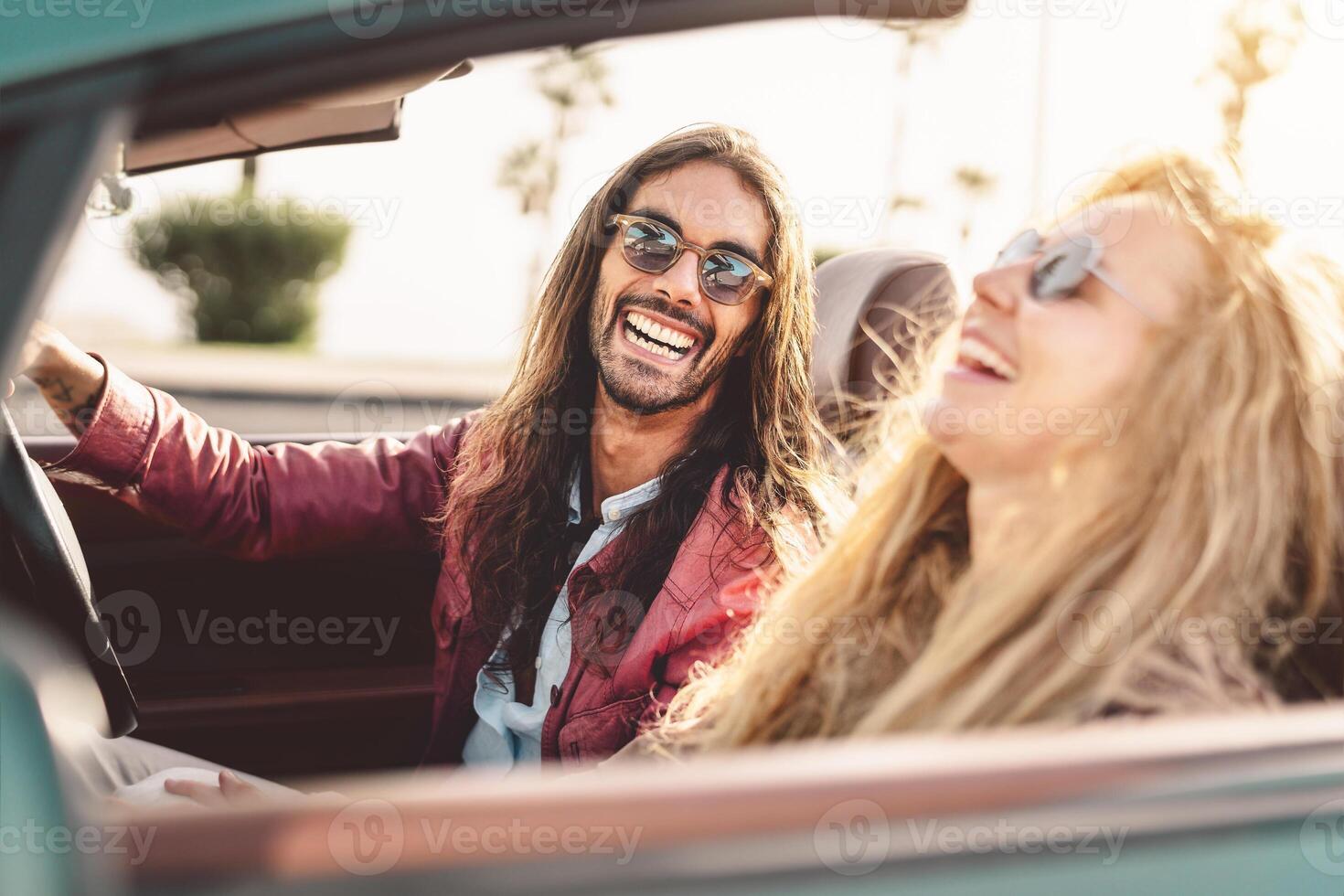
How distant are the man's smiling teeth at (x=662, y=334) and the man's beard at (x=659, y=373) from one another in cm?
2

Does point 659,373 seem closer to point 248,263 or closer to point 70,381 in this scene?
point 70,381

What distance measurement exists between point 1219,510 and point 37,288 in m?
1.17

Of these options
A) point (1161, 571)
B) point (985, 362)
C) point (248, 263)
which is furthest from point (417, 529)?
point (248, 263)

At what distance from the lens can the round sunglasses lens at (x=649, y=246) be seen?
216 centimetres

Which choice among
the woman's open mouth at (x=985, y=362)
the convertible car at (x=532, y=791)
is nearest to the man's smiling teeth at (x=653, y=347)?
the woman's open mouth at (x=985, y=362)

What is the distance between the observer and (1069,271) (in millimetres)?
1422

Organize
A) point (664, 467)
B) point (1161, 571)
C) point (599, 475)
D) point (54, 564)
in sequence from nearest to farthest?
point (1161, 571)
point (54, 564)
point (664, 467)
point (599, 475)

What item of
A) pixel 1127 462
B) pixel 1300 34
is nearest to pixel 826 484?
pixel 1127 462

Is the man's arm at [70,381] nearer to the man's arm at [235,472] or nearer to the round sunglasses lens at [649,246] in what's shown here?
the man's arm at [235,472]

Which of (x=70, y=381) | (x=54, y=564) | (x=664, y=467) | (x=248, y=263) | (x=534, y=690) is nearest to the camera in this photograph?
(x=54, y=564)

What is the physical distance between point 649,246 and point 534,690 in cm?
89

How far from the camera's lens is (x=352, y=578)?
2.47 meters

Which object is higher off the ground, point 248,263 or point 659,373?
point 659,373

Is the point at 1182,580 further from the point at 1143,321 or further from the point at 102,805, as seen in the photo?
the point at 102,805
